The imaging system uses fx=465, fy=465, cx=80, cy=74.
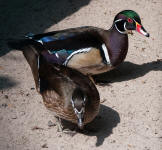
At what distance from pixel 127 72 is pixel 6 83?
169 centimetres

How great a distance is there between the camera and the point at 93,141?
5117 millimetres

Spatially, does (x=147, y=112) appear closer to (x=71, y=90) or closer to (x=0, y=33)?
(x=71, y=90)

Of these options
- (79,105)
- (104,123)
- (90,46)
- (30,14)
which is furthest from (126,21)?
(30,14)

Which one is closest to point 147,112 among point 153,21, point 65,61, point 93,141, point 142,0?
point 93,141

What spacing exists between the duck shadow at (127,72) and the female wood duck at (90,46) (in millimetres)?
230

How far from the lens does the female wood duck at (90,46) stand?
19.5 feet

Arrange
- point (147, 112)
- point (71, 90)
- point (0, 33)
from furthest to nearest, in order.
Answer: point (0, 33) → point (147, 112) → point (71, 90)

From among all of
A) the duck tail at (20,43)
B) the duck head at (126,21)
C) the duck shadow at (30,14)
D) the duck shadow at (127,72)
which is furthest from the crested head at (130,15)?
the duck shadow at (30,14)

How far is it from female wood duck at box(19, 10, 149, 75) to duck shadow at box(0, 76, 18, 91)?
0.56 m

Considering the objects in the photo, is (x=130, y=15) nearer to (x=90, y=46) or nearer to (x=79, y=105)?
(x=90, y=46)

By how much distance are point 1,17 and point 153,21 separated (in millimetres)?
2473

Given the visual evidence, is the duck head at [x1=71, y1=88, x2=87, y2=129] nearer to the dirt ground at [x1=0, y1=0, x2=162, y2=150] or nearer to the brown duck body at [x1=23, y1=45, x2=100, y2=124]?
the brown duck body at [x1=23, y1=45, x2=100, y2=124]

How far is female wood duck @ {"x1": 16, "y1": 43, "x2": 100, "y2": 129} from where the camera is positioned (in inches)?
191

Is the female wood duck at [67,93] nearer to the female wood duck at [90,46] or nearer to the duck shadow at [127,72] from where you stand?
the female wood duck at [90,46]
